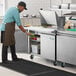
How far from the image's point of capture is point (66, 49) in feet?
16.9

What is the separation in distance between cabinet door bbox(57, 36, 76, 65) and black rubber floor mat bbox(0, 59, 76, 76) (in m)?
0.32

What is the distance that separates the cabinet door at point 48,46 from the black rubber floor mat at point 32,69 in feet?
1.00

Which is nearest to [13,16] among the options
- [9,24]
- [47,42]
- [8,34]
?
[9,24]

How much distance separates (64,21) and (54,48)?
70cm

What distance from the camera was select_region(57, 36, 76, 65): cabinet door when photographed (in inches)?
198

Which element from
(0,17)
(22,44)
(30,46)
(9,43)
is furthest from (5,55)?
(0,17)

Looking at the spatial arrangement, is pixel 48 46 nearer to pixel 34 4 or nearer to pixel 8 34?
pixel 8 34

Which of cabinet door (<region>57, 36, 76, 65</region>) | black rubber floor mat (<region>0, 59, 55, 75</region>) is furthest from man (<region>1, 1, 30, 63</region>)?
cabinet door (<region>57, 36, 76, 65</region>)

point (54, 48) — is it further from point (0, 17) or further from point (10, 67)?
point (0, 17)

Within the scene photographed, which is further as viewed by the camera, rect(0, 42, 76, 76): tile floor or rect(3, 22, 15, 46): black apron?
rect(3, 22, 15, 46): black apron

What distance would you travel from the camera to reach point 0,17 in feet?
A: 25.1

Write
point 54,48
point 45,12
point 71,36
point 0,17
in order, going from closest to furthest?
point 71,36, point 54,48, point 45,12, point 0,17

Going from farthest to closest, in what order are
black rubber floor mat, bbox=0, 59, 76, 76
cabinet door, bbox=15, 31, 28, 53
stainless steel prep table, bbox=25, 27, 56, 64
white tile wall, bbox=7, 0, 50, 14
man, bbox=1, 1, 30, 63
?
white tile wall, bbox=7, 0, 50, 14, cabinet door, bbox=15, 31, 28, 53, man, bbox=1, 1, 30, 63, stainless steel prep table, bbox=25, 27, 56, 64, black rubber floor mat, bbox=0, 59, 76, 76

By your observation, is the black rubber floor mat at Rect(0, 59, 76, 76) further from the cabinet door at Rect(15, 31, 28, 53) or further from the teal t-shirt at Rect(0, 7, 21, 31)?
the cabinet door at Rect(15, 31, 28, 53)
